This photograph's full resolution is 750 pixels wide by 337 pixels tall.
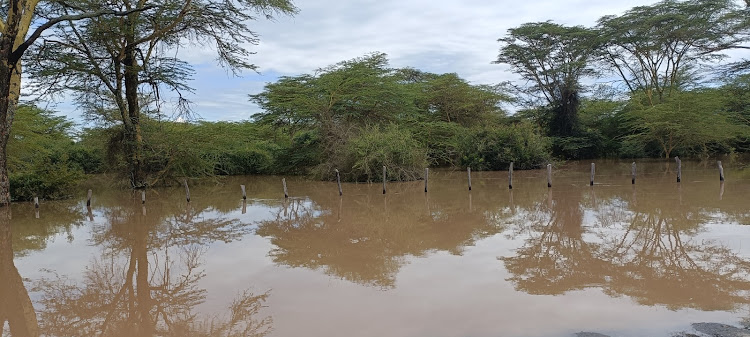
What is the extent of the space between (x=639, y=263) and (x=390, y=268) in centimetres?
328

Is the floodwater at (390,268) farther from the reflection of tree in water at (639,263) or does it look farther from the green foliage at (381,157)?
the green foliage at (381,157)

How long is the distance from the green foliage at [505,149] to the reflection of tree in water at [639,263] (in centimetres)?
1324

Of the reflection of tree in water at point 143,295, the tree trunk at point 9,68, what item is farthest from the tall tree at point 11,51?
the reflection of tree in water at point 143,295

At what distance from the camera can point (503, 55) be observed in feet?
98.2

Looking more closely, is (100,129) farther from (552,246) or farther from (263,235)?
(552,246)

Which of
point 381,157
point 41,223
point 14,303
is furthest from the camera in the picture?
point 381,157

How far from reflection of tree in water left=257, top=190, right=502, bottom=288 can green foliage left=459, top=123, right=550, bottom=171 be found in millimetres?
9810

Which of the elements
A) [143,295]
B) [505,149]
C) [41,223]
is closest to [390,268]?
[143,295]

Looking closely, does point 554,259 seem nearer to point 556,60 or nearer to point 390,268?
point 390,268

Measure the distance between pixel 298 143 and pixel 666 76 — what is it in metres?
19.9

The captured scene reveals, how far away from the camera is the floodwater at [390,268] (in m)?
4.88

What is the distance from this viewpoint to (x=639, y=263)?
670 cm

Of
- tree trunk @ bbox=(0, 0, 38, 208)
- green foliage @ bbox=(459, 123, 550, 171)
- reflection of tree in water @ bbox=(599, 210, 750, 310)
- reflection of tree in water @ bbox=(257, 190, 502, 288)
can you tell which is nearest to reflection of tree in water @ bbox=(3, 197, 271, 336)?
reflection of tree in water @ bbox=(257, 190, 502, 288)

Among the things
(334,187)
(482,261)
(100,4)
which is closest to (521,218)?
(482,261)
